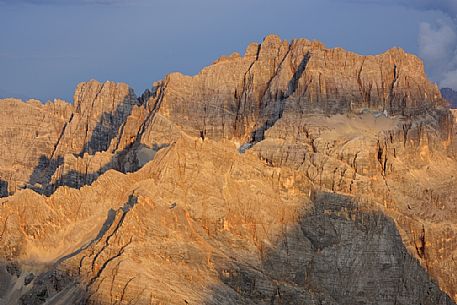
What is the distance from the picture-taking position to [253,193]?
9069cm

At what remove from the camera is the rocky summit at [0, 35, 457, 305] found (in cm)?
7962

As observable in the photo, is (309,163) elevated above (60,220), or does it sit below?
above

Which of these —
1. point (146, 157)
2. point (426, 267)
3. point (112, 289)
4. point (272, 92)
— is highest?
point (272, 92)

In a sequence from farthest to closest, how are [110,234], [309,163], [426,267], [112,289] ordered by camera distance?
[309,163] < [426,267] < [110,234] < [112,289]

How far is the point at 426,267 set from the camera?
3765 inches

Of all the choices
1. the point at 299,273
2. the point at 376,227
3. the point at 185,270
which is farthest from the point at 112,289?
the point at 376,227

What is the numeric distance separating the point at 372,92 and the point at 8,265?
49207mm

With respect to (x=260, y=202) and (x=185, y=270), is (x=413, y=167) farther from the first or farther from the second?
(x=185, y=270)

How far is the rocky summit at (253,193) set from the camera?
7962cm

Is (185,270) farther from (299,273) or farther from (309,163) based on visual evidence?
(309,163)

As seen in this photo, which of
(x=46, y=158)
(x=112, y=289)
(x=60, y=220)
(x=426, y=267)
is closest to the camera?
(x=112, y=289)

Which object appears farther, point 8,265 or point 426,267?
point 426,267

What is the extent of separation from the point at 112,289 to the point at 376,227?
28278mm

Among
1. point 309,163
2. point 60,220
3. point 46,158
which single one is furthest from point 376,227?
point 46,158
